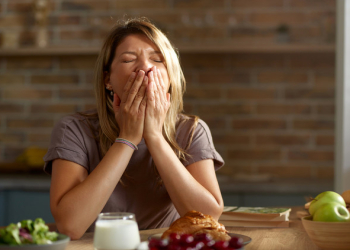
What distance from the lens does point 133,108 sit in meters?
1.43

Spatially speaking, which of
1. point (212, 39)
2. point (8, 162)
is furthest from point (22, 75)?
point (212, 39)

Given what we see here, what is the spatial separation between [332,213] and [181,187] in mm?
475

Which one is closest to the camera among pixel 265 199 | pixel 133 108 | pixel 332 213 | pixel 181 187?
pixel 332 213

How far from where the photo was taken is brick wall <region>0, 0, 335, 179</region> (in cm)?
290

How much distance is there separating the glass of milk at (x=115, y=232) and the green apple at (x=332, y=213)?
0.41 meters

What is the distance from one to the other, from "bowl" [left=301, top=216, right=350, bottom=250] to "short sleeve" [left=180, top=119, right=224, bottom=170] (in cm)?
54

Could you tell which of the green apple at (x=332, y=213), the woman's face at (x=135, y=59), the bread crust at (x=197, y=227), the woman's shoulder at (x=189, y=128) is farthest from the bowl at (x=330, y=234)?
the woman's face at (x=135, y=59)

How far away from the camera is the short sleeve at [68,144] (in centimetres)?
136

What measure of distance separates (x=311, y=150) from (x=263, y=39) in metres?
0.80

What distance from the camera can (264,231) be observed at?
1249 millimetres

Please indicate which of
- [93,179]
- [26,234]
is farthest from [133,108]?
[26,234]

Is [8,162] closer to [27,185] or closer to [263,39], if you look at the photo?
[27,185]

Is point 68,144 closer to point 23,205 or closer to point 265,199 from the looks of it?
point 23,205

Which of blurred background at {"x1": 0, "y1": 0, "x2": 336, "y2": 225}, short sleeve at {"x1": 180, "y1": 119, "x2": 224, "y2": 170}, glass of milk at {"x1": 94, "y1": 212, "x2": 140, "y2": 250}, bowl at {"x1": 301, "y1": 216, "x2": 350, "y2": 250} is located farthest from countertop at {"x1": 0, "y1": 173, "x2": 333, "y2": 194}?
glass of milk at {"x1": 94, "y1": 212, "x2": 140, "y2": 250}
